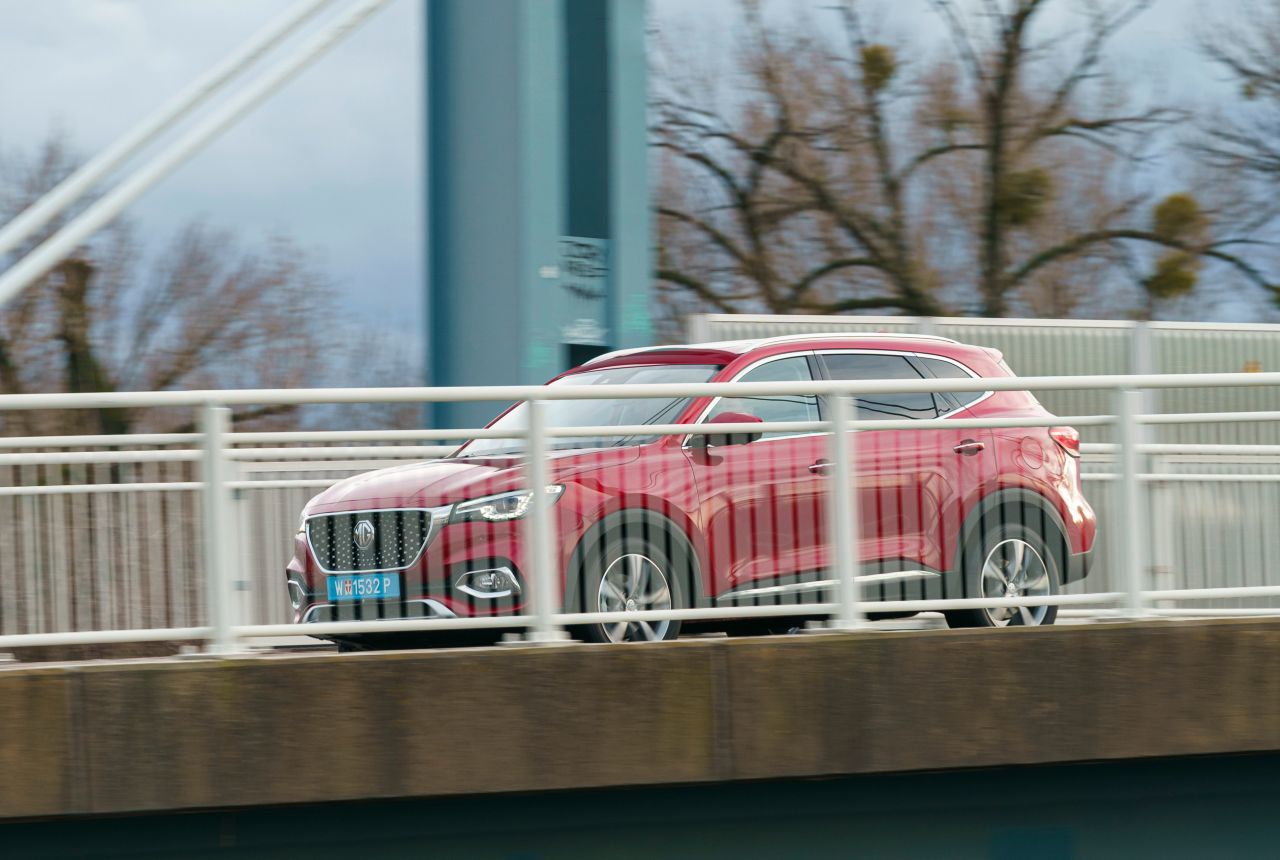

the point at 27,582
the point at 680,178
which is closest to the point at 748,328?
the point at 27,582

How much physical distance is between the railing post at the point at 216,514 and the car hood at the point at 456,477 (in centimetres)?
75

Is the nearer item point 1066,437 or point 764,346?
point 1066,437

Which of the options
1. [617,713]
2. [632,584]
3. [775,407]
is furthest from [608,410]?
[617,713]

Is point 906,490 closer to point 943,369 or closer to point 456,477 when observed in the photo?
point 943,369

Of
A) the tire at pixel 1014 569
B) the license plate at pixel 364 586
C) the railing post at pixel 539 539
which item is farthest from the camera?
the tire at pixel 1014 569

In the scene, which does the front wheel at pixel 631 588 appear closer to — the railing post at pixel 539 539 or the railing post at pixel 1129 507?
the railing post at pixel 539 539

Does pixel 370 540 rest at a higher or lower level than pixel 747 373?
lower

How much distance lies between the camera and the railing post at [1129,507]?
7.89m

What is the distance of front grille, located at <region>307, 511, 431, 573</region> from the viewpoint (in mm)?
7230

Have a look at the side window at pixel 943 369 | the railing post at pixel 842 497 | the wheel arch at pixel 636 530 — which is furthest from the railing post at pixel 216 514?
the side window at pixel 943 369

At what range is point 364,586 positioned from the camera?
7336 mm

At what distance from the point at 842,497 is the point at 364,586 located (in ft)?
7.09

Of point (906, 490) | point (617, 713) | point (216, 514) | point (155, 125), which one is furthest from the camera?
point (155, 125)

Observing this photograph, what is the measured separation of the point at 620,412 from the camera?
7.98 metres
